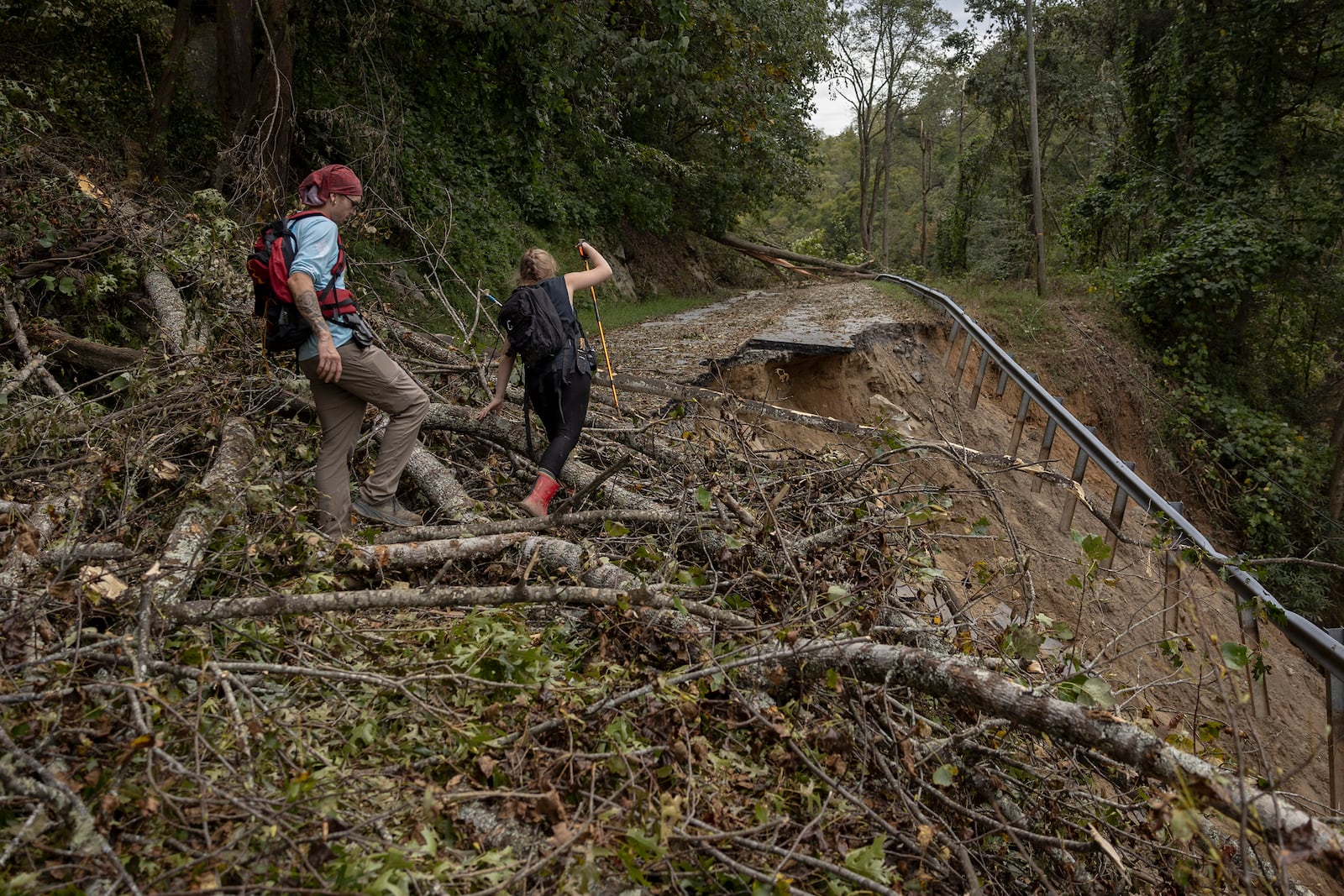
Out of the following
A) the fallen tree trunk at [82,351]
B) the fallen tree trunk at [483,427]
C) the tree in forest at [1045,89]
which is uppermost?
the tree in forest at [1045,89]

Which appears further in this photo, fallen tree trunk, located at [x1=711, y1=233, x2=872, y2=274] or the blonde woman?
Answer: fallen tree trunk, located at [x1=711, y1=233, x2=872, y2=274]

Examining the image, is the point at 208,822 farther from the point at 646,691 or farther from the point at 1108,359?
the point at 1108,359

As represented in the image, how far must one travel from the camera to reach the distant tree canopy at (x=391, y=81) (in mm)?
8406

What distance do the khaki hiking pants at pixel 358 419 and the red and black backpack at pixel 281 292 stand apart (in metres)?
0.17

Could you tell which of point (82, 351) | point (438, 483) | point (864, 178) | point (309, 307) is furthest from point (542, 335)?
point (864, 178)

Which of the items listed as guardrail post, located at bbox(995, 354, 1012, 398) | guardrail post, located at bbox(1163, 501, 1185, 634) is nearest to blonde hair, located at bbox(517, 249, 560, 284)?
guardrail post, located at bbox(1163, 501, 1185, 634)

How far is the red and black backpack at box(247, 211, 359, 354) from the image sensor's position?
409 cm

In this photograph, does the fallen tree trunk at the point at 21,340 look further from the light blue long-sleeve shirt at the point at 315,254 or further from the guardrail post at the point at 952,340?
the guardrail post at the point at 952,340

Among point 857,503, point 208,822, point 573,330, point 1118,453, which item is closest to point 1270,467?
point 1118,453

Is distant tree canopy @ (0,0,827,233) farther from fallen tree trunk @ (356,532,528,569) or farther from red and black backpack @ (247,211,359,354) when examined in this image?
fallen tree trunk @ (356,532,528,569)

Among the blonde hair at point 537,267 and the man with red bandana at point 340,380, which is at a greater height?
the blonde hair at point 537,267

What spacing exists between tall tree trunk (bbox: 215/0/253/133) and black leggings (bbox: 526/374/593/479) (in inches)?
249

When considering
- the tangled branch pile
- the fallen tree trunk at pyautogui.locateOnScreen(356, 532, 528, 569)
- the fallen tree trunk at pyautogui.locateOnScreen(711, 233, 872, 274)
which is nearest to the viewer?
the tangled branch pile

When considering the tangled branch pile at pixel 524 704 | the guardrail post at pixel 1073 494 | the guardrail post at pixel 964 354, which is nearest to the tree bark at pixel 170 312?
the tangled branch pile at pixel 524 704
